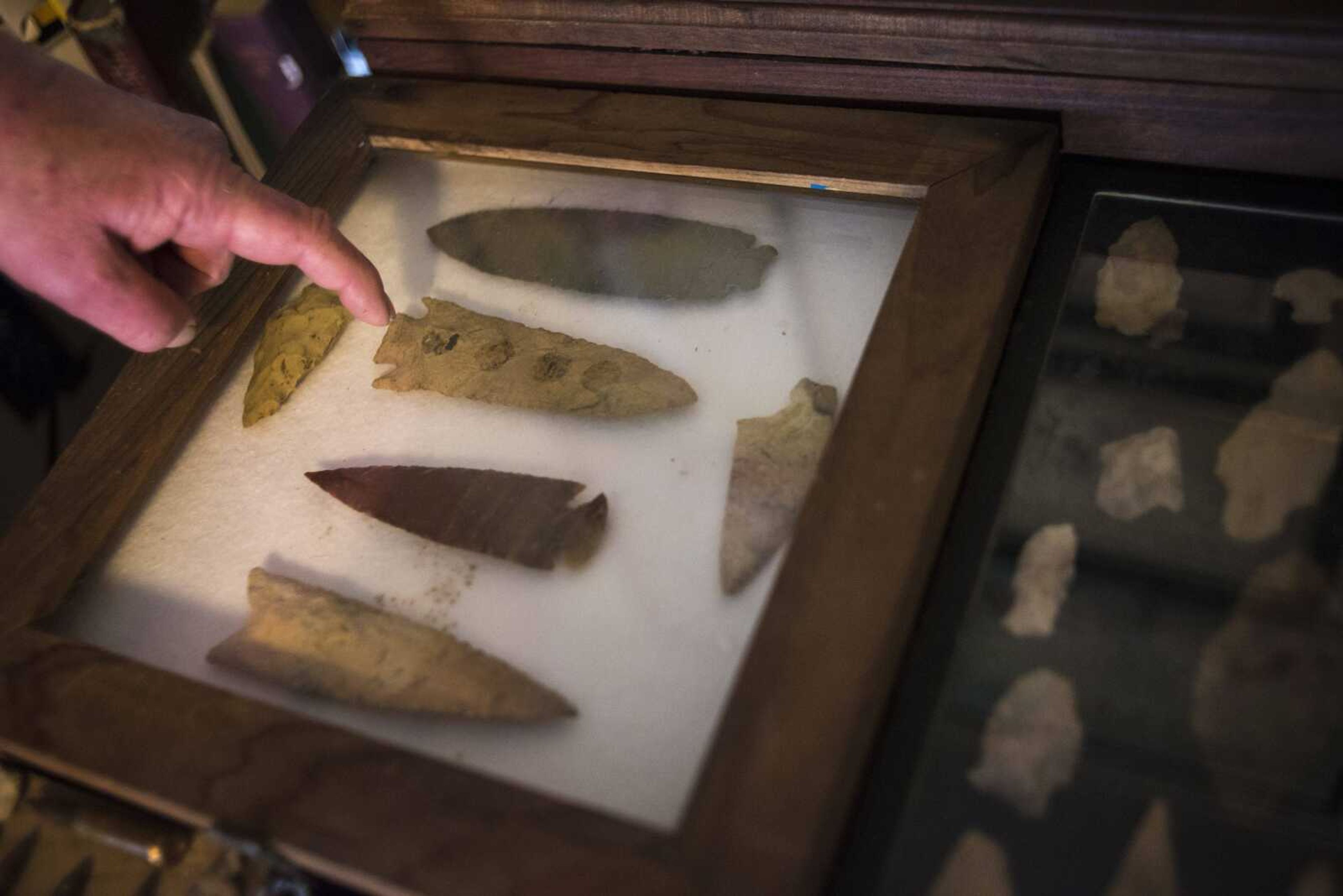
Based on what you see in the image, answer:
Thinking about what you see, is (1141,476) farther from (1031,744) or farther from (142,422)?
(142,422)

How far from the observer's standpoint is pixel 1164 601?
101 cm

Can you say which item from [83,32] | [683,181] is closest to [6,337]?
[83,32]

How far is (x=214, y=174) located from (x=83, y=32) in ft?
3.06

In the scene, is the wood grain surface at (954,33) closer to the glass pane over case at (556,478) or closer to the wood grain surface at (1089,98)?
the wood grain surface at (1089,98)

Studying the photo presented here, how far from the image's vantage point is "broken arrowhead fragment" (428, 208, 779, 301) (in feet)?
4.46

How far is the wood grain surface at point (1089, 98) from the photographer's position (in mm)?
1157

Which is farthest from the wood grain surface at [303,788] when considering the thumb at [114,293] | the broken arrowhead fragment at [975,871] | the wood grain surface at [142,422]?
the thumb at [114,293]

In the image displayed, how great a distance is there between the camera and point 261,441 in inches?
53.5

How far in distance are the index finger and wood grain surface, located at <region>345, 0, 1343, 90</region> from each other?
393 mm

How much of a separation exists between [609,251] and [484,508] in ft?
1.31

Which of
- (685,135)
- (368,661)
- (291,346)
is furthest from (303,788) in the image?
(685,135)

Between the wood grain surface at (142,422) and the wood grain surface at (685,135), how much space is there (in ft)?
0.29

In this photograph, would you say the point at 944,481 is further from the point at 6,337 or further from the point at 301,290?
the point at 6,337

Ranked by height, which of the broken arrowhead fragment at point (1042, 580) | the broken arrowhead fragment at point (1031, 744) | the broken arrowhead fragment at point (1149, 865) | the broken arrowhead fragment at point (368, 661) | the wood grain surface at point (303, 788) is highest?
the broken arrowhead fragment at point (1042, 580)
